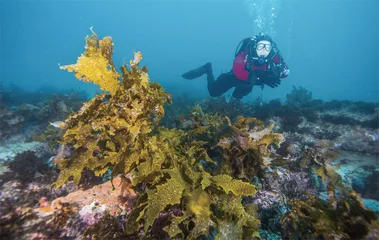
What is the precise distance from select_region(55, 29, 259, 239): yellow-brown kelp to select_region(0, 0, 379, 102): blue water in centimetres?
8414

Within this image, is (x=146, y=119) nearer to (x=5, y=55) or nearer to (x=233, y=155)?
(x=233, y=155)

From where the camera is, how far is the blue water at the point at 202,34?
89.1 meters

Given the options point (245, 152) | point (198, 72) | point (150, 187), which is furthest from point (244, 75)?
point (150, 187)

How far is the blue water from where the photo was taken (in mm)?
89125

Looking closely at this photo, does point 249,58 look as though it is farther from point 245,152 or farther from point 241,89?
point 245,152

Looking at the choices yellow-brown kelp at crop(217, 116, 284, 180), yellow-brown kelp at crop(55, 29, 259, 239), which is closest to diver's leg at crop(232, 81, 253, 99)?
yellow-brown kelp at crop(217, 116, 284, 180)

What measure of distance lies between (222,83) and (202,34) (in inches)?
5272

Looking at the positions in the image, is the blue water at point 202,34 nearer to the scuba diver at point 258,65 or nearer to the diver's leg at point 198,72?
the diver's leg at point 198,72

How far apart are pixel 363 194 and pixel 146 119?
392 centimetres

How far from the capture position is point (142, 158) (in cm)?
203

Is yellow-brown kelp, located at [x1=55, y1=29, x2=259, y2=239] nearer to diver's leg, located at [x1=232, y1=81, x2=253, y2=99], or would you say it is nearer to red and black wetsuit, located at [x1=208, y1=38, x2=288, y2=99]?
red and black wetsuit, located at [x1=208, y1=38, x2=288, y2=99]

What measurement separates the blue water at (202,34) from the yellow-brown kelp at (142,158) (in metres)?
84.1

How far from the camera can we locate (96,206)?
6.55ft

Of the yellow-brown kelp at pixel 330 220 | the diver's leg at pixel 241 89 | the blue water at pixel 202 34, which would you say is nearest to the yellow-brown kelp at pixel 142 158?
the yellow-brown kelp at pixel 330 220
